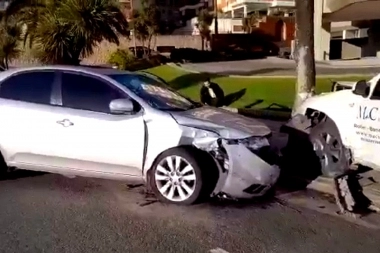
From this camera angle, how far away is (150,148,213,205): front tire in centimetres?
597

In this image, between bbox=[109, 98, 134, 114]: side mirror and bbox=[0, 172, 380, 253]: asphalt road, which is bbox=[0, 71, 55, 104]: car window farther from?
bbox=[0, 172, 380, 253]: asphalt road

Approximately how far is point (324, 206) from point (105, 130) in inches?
102

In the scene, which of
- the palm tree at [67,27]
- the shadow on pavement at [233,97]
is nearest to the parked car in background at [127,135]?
the shadow on pavement at [233,97]

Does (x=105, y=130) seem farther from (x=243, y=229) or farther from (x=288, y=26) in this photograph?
(x=288, y=26)

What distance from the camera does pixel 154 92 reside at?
22.3ft

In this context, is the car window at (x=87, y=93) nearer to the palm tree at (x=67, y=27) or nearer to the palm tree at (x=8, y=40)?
the palm tree at (x=67, y=27)

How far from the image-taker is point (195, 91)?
17062 mm

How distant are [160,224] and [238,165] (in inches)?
42.5

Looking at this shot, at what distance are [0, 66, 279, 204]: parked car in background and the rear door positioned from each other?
12mm

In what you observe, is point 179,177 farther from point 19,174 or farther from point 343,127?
point 19,174

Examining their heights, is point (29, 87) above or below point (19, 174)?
above

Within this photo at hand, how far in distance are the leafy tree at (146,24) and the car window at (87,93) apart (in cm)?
3516

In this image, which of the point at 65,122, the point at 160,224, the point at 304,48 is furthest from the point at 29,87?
the point at 304,48

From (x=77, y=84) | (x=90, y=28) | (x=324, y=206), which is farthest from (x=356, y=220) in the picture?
(x=90, y=28)
